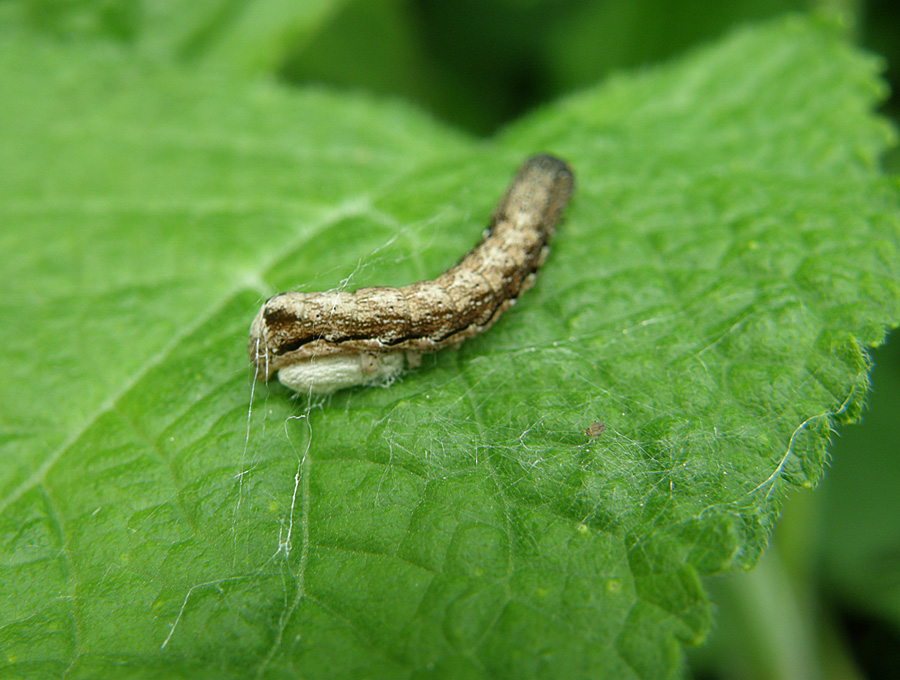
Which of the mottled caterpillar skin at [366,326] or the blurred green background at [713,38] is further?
the blurred green background at [713,38]

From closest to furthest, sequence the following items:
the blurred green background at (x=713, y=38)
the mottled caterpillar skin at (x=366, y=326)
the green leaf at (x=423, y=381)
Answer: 1. the green leaf at (x=423, y=381)
2. the mottled caterpillar skin at (x=366, y=326)
3. the blurred green background at (x=713, y=38)

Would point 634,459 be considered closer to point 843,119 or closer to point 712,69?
point 843,119

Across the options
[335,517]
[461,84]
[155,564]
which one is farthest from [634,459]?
[461,84]

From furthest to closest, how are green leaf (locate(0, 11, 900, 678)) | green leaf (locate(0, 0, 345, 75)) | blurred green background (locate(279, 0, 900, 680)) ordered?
1. green leaf (locate(0, 0, 345, 75))
2. blurred green background (locate(279, 0, 900, 680))
3. green leaf (locate(0, 11, 900, 678))

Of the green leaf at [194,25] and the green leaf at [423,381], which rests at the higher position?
the green leaf at [194,25]

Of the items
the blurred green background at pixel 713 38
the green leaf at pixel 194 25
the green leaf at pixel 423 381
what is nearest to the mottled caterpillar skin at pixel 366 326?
the green leaf at pixel 423 381

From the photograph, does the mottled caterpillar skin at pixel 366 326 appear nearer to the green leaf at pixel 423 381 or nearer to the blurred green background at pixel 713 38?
the green leaf at pixel 423 381

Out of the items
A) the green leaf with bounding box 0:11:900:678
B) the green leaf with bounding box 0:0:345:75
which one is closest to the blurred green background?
the green leaf with bounding box 0:0:345:75

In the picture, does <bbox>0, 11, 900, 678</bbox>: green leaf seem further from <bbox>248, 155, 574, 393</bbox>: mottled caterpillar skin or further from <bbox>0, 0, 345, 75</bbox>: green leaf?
<bbox>0, 0, 345, 75</bbox>: green leaf

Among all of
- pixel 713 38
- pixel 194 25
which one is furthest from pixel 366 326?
pixel 713 38
